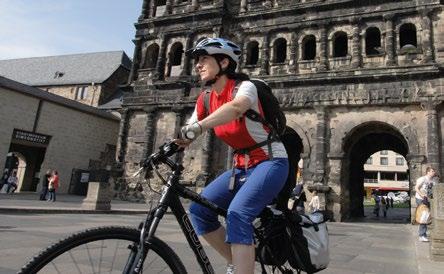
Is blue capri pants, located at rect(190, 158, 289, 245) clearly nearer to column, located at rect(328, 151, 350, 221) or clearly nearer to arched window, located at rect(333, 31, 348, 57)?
column, located at rect(328, 151, 350, 221)

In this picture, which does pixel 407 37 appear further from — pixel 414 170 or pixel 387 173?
pixel 387 173

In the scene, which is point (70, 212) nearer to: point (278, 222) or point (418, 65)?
point (278, 222)

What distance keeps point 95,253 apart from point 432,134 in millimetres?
17480

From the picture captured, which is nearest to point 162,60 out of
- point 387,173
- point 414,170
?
point 414,170

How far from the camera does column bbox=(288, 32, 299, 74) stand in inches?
808

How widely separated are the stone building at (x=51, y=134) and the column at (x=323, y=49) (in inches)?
719

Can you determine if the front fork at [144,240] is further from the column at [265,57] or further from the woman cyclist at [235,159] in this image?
the column at [265,57]

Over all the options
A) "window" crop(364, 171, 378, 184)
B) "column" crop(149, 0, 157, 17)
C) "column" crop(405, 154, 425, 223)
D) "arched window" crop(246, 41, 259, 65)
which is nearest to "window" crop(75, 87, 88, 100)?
"column" crop(149, 0, 157, 17)

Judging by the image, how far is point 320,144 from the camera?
18.5 metres

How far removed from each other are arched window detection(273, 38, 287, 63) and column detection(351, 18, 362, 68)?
392 cm

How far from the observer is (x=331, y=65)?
1980cm

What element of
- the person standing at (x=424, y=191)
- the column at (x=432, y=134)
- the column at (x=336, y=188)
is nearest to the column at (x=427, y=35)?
the column at (x=432, y=134)

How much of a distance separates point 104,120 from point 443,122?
948 inches

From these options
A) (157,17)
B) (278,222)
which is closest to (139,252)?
(278,222)
